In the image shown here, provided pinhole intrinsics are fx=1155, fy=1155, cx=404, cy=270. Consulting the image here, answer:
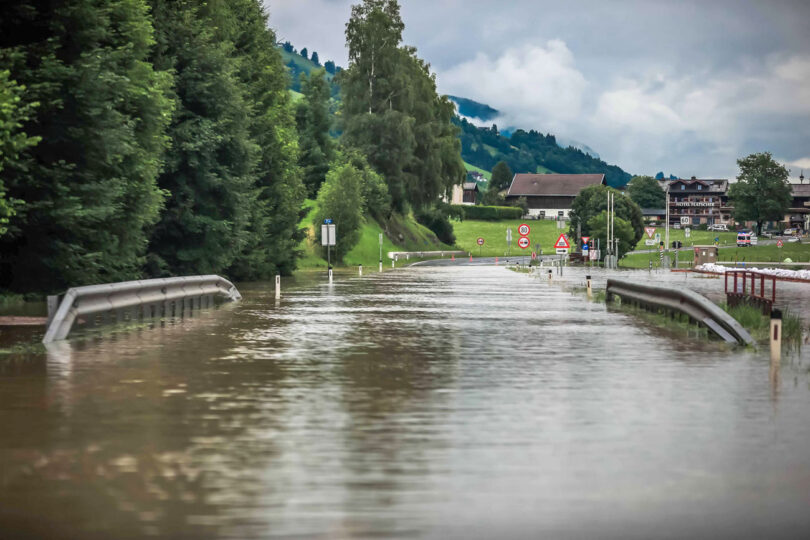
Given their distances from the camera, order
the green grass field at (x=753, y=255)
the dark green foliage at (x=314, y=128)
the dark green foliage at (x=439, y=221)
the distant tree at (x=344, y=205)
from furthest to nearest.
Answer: the dark green foliage at (x=439, y=221) → the green grass field at (x=753, y=255) → the dark green foliage at (x=314, y=128) → the distant tree at (x=344, y=205)

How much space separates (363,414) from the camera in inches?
464

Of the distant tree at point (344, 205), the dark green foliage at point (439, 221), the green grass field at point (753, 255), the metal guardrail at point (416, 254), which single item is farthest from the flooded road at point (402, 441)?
the dark green foliage at point (439, 221)

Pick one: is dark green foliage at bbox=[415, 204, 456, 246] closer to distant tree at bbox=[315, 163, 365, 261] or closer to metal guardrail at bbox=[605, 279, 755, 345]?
distant tree at bbox=[315, 163, 365, 261]

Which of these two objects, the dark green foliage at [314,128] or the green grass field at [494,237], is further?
the green grass field at [494,237]

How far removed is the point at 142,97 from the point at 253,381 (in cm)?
2126

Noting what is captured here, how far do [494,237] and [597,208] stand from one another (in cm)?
3092

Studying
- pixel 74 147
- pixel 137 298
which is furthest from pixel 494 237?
pixel 137 298

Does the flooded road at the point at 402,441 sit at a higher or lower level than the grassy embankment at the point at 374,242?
lower

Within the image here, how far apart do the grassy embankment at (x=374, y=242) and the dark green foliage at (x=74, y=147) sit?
153 feet

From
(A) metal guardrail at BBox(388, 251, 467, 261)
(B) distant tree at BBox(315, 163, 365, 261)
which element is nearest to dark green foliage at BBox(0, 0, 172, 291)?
(B) distant tree at BBox(315, 163, 365, 261)

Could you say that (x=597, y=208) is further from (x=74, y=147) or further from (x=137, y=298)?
(x=137, y=298)

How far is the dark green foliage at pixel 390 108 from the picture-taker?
350ft

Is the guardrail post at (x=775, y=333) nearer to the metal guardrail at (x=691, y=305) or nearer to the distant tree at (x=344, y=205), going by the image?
the metal guardrail at (x=691, y=305)

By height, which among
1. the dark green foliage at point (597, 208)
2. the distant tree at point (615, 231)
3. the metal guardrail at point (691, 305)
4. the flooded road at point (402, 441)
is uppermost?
the dark green foliage at point (597, 208)
